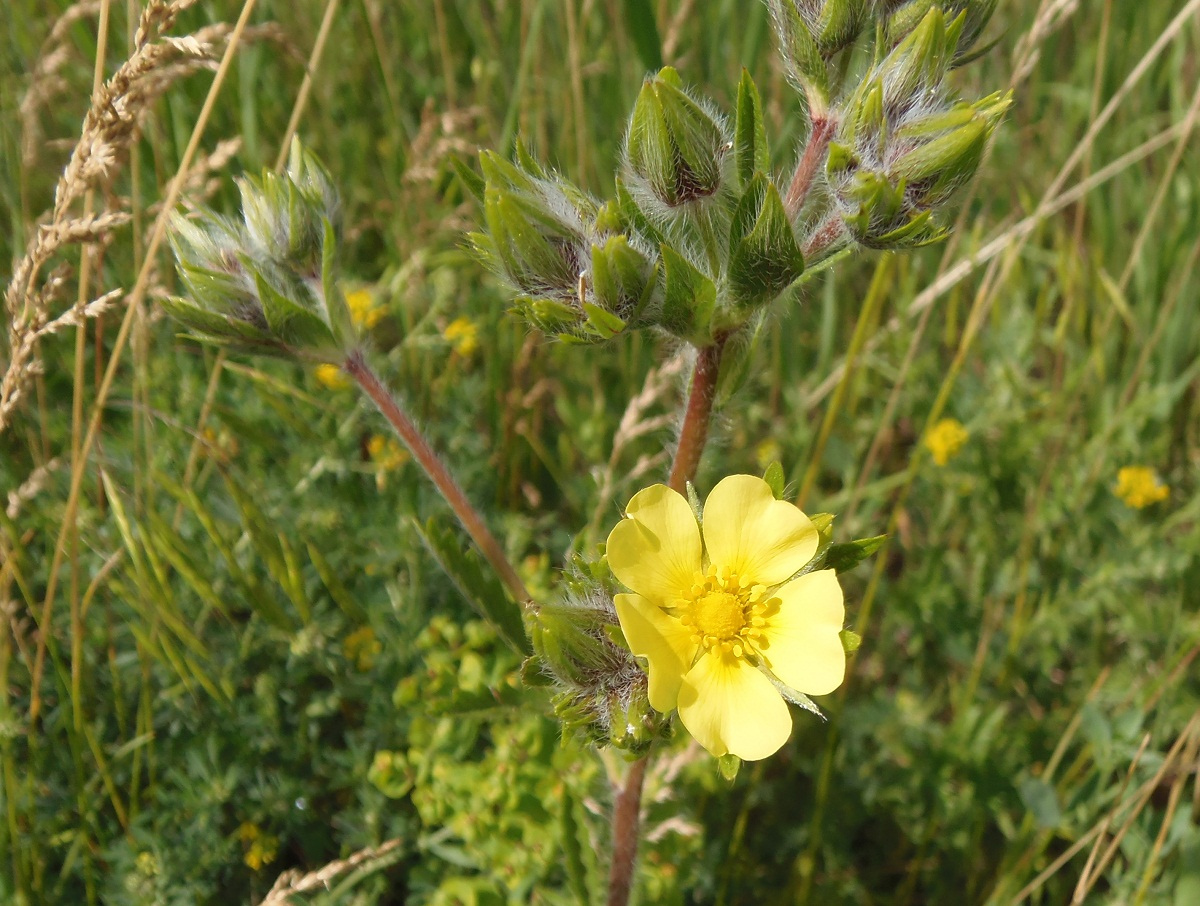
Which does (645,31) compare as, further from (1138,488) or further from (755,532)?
(1138,488)

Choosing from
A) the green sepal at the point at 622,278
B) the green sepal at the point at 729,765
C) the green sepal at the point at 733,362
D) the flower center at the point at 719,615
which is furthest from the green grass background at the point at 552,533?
the green sepal at the point at 729,765

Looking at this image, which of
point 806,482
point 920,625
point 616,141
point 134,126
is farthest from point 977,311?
point 134,126

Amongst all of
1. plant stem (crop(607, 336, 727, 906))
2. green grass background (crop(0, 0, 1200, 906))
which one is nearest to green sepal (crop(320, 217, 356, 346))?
green grass background (crop(0, 0, 1200, 906))

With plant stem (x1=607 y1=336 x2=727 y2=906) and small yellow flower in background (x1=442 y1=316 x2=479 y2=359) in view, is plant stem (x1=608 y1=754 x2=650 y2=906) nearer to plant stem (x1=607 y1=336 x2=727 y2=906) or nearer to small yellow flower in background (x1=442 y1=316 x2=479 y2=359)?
plant stem (x1=607 y1=336 x2=727 y2=906)

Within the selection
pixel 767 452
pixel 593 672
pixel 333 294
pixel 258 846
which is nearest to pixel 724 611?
pixel 593 672

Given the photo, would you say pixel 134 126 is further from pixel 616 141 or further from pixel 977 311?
pixel 977 311
